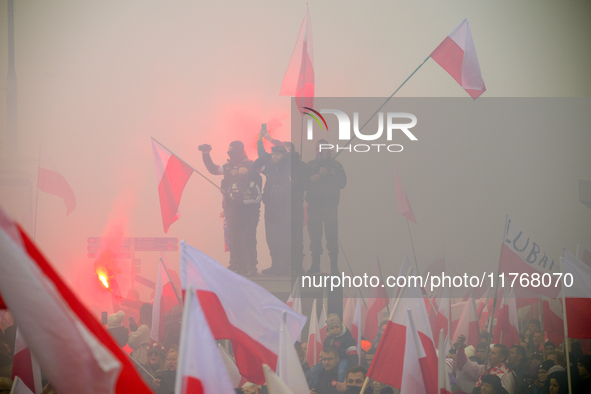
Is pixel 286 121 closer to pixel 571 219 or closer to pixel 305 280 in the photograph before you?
pixel 305 280

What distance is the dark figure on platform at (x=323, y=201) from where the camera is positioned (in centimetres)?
516

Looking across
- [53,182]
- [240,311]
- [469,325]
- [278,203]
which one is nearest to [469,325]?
[469,325]

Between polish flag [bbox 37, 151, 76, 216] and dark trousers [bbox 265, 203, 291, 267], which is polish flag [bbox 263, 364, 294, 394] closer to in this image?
dark trousers [bbox 265, 203, 291, 267]

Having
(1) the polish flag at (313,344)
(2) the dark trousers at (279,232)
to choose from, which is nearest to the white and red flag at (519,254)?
(1) the polish flag at (313,344)

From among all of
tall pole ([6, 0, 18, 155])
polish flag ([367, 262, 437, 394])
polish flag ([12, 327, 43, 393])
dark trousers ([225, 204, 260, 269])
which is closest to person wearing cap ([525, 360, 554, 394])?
polish flag ([367, 262, 437, 394])

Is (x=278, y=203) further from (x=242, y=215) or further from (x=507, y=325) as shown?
(x=507, y=325)

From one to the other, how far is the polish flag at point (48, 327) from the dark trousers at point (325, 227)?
4.19m

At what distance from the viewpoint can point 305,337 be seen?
4.87 m

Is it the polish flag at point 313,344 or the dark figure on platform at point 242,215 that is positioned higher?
the dark figure on platform at point 242,215

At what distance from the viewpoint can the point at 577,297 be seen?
312 cm

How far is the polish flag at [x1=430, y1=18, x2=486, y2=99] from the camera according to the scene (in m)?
4.81

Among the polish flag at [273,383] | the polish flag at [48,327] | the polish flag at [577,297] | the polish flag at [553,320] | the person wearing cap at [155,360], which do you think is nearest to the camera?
the polish flag at [48,327]

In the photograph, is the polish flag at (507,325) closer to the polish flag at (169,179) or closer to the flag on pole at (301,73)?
the flag on pole at (301,73)

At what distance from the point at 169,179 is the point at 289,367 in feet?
10.8
